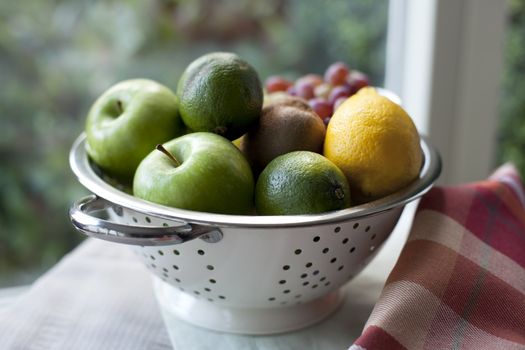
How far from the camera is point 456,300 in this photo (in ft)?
1.67

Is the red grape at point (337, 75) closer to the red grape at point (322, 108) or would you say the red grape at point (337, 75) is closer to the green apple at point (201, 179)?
the red grape at point (322, 108)

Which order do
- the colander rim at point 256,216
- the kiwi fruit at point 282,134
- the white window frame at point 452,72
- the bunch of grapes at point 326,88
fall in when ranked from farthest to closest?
the white window frame at point 452,72, the bunch of grapes at point 326,88, the kiwi fruit at point 282,134, the colander rim at point 256,216

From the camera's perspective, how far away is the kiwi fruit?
0.56 metres

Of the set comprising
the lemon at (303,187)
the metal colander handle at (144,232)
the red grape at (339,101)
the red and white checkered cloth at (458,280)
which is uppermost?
the red grape at (339,101)

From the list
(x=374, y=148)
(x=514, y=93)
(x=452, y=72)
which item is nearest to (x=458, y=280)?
(x=374, y=148)

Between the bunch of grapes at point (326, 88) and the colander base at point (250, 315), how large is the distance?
8.0 inches

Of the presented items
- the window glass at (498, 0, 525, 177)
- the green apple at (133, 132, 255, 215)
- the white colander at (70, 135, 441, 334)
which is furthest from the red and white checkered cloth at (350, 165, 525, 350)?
the window glass at (498, 0, 525, 177)

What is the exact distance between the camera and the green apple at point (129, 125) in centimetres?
59

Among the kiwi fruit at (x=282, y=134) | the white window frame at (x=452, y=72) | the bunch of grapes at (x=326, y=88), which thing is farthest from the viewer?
the white window frame at (x=452, y=72)

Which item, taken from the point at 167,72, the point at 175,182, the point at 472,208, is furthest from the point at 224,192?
the point at 167,72

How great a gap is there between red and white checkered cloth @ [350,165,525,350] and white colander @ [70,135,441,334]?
0.05 meters

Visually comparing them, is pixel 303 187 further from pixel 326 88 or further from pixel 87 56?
pixel 87 56

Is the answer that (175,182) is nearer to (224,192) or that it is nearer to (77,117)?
(224,192)

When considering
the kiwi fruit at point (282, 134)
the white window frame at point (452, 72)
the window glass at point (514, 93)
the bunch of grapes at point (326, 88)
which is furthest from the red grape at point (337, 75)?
the window glass at point (514, 93)
